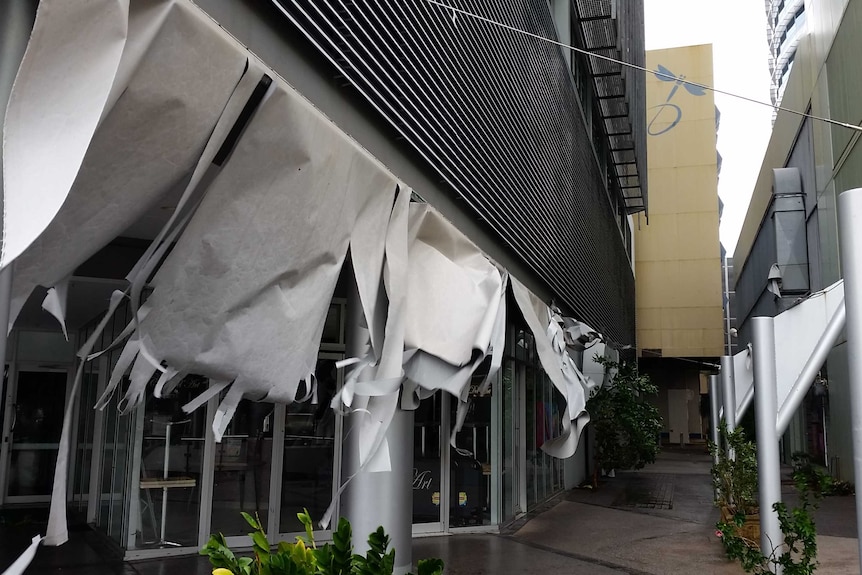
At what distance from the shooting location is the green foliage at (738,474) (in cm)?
934

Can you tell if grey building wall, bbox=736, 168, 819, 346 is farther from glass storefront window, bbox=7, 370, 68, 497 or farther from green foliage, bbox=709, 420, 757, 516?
glass storefront window, bbox=7, 370, 68, 497

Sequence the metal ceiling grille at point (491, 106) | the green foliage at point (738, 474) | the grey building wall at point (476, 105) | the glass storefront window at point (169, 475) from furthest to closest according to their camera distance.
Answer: the green foliage at point (738, 474)
the glass storefront window at point (169, 475)
the metal ceiling grille at point (491, 106)
the grey building wall at point (476, 105)

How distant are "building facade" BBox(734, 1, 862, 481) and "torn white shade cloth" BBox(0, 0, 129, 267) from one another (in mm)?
15721

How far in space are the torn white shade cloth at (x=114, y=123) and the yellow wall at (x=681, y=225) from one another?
36.8m

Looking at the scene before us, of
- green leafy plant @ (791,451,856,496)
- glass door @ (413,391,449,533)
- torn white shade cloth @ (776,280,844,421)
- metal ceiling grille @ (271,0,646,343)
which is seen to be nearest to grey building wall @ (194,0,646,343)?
metal ceiling grille @ (271,0,646,343)

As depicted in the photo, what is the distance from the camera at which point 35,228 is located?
219cm

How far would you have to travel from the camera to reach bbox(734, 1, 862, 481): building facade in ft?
54.3

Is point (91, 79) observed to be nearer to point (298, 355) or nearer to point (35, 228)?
point (35, 228)

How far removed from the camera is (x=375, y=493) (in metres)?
5.54

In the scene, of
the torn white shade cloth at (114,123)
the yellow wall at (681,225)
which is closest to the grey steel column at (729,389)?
the torn white shade cloth at (114,123)

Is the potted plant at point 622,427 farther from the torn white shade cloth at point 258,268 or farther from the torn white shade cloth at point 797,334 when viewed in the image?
the torn white shade cloth at point 258,268

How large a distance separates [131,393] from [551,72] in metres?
11.5

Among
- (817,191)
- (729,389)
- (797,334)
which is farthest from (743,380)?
(817,191)

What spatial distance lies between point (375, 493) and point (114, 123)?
11.6 feet
